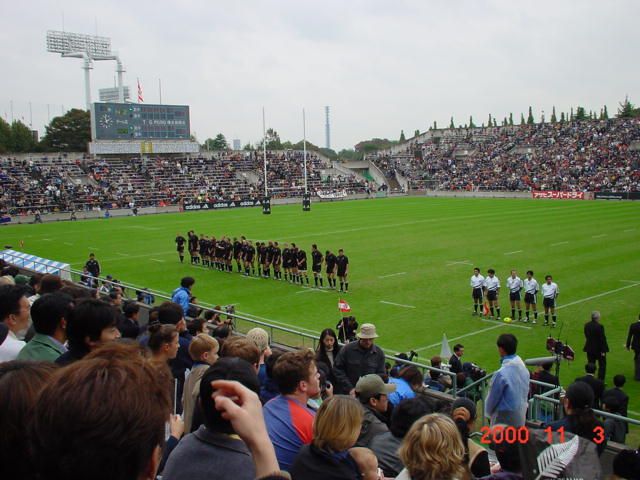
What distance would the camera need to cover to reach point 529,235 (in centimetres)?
3297

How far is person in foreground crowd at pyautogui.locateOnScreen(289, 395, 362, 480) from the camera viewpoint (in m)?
3.22

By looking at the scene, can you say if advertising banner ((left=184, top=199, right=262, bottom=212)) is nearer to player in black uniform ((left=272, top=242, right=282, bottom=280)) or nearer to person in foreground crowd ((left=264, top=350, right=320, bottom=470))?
player in black uniform ((left=272, top=242, right=282, bottom=280))

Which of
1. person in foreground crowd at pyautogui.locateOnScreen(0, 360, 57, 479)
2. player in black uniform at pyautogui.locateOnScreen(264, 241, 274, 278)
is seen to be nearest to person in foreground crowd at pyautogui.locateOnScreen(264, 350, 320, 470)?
person in foreground crowd at pyautogui.locateOnScreen(0, 360, 57, 479)

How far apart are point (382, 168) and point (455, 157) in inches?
461

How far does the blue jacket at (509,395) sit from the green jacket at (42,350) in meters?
4.39

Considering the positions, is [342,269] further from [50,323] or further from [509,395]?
[50,323]

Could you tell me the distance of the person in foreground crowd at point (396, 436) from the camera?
4.06 metres

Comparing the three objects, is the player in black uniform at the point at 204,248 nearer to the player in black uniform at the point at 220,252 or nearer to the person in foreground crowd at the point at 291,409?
the player in black uniform at the point at 220,252

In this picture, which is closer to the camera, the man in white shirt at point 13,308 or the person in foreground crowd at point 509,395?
the man in white shirt at point 13,308

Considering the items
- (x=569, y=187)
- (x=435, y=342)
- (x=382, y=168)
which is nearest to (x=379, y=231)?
(x=435, y=342)

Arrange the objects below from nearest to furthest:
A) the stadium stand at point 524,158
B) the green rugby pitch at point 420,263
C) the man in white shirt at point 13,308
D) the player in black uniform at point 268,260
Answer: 1. the man in white shirt at point 13,308
2. the green rugby pitch at point 420,263
3. the player in black uniform at point 268,260
4. the stadium stand at point 524,158

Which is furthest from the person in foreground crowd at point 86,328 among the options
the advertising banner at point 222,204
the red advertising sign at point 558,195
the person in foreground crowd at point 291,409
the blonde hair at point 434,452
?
the red advertising sign at point 558,195

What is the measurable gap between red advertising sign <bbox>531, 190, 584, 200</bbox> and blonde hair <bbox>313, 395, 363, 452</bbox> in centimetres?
6470

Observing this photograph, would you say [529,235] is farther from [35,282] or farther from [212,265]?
[35,282]
